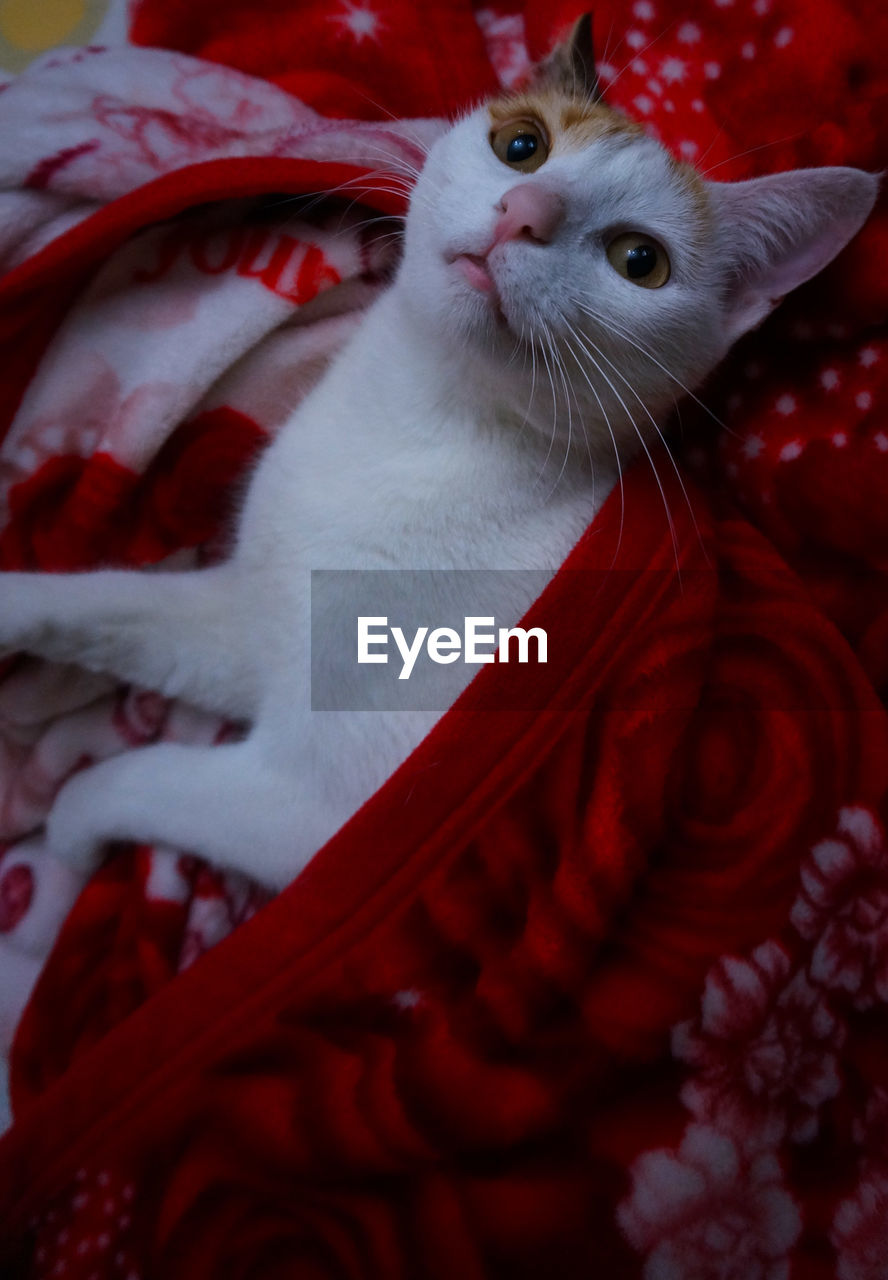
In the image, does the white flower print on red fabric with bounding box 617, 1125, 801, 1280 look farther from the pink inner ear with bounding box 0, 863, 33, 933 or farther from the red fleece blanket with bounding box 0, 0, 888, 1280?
the pink inner ear with bounding box 0, 863, 33, 933

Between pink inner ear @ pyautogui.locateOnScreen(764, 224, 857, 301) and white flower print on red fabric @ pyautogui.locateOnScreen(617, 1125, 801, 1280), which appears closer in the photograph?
white flower print on red fabric @ pyautogui.locateOnScreen(617, 1125, 801, 1280)

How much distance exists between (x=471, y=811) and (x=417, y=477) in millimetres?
357

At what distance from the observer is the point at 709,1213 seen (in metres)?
0.67

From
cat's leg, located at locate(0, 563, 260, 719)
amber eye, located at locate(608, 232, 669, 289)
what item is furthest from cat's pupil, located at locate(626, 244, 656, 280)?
cat's leg, located at locate(0, 563, 260, 719)

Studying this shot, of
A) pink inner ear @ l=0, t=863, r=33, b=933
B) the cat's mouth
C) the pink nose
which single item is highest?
the pink nose

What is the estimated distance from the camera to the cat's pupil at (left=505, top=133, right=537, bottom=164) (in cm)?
81

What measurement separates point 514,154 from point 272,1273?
1063 millimetres

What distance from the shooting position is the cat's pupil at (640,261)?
776 mm

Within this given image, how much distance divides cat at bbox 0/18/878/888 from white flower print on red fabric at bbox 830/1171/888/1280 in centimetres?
56

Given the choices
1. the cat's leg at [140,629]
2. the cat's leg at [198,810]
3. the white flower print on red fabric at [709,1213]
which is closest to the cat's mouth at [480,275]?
the cat's leg at [140,629]

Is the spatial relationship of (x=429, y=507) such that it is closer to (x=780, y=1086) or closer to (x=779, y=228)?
(x=779, y=228)

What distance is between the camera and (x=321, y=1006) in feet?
2.38

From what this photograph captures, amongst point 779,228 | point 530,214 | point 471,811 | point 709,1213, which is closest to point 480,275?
point 530,214

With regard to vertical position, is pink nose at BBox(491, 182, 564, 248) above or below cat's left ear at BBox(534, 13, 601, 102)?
below
